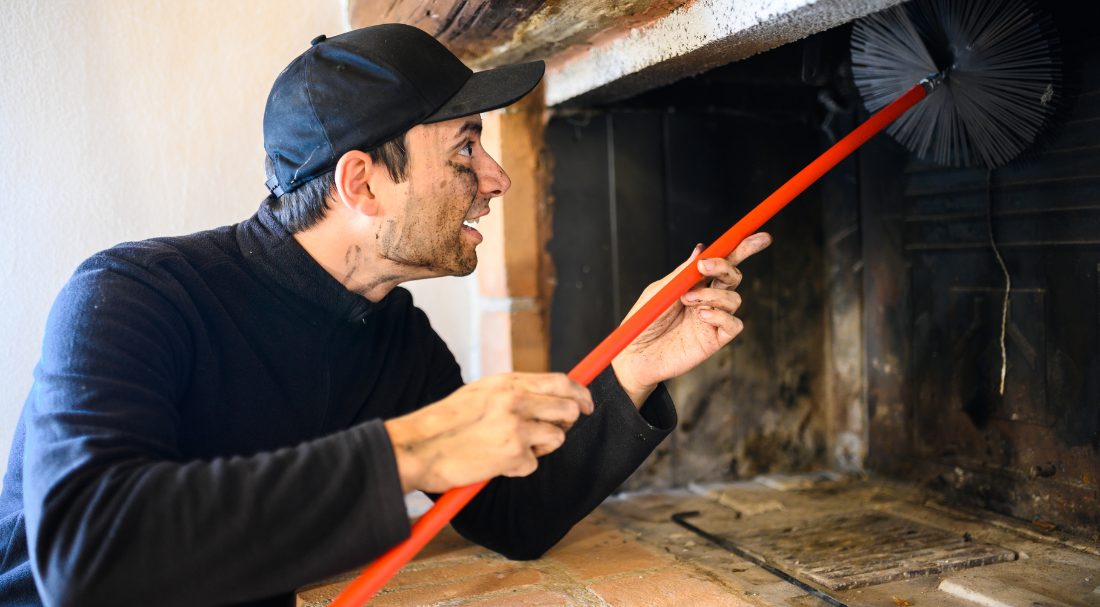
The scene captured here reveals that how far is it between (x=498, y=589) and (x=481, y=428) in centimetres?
45

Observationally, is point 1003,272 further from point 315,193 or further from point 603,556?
point 315,193

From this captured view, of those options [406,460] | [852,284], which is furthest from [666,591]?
[852,284]

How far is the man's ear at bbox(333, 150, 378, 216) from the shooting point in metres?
1.06

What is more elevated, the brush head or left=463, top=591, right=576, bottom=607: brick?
the brush head

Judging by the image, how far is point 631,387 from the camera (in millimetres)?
1172

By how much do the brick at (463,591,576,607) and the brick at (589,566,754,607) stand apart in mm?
51

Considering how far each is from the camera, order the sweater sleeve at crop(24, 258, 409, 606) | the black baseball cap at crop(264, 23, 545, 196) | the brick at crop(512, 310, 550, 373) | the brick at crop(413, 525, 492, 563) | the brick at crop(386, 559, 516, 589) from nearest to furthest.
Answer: the sweater sleeve at crop(24, 258, 409, 606) < the black baseball cap at crop(264, 23, 545, 196) < the brick at crop(386, 559, 516, 589) < the brick at crop(413, 525, 492, 563) < the brick at crop(512, 310, 550, 373)

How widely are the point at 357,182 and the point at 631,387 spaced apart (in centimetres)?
43

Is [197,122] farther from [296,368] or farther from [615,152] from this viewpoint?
[615,152]

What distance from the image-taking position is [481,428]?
0.83 m

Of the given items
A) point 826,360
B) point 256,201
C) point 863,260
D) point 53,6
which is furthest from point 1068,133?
point 53,6

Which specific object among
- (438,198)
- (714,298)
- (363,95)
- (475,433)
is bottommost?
(475,433)

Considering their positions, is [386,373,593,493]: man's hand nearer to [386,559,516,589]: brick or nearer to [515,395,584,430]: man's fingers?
[515,395,584,430]: man's fingers

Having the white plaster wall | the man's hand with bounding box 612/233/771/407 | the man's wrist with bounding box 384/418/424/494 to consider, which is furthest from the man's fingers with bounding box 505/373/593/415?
the white plaster wall
